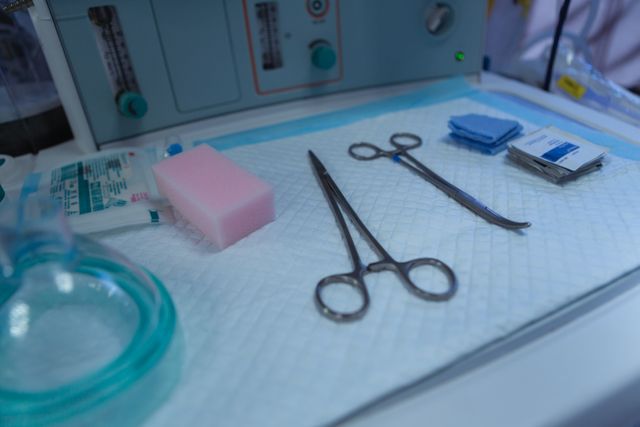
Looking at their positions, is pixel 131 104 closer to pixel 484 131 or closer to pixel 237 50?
pixel 237 50

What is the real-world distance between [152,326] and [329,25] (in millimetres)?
535

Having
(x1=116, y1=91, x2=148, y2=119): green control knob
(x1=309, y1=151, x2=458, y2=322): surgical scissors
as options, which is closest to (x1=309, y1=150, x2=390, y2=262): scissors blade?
(x1=309, y1=151, x2=458, y2=322): surgical scissors

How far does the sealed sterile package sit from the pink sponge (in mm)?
37

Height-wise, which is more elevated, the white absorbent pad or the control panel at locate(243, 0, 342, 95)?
the control panel at locate(243, 0, 342, 95)

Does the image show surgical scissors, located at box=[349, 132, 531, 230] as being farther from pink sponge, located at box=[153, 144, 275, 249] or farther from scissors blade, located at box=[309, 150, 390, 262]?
pink sponge, located at box=[153, 144, 275, 249]

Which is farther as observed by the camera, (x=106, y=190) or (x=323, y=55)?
(x=323, y=55)

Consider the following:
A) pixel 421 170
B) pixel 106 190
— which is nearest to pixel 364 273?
pixel 421 170

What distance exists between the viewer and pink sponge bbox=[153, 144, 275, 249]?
0.46 metres

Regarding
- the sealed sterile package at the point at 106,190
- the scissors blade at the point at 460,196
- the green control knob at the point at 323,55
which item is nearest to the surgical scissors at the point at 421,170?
the scissors blade at the point at 460,196

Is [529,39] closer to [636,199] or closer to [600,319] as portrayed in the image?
[636,199]

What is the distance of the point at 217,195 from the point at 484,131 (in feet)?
1.19

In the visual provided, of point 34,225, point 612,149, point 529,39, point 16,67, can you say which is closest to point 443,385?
point 34,225

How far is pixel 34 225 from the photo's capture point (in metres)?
0.35

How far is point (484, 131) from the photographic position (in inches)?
23.9
